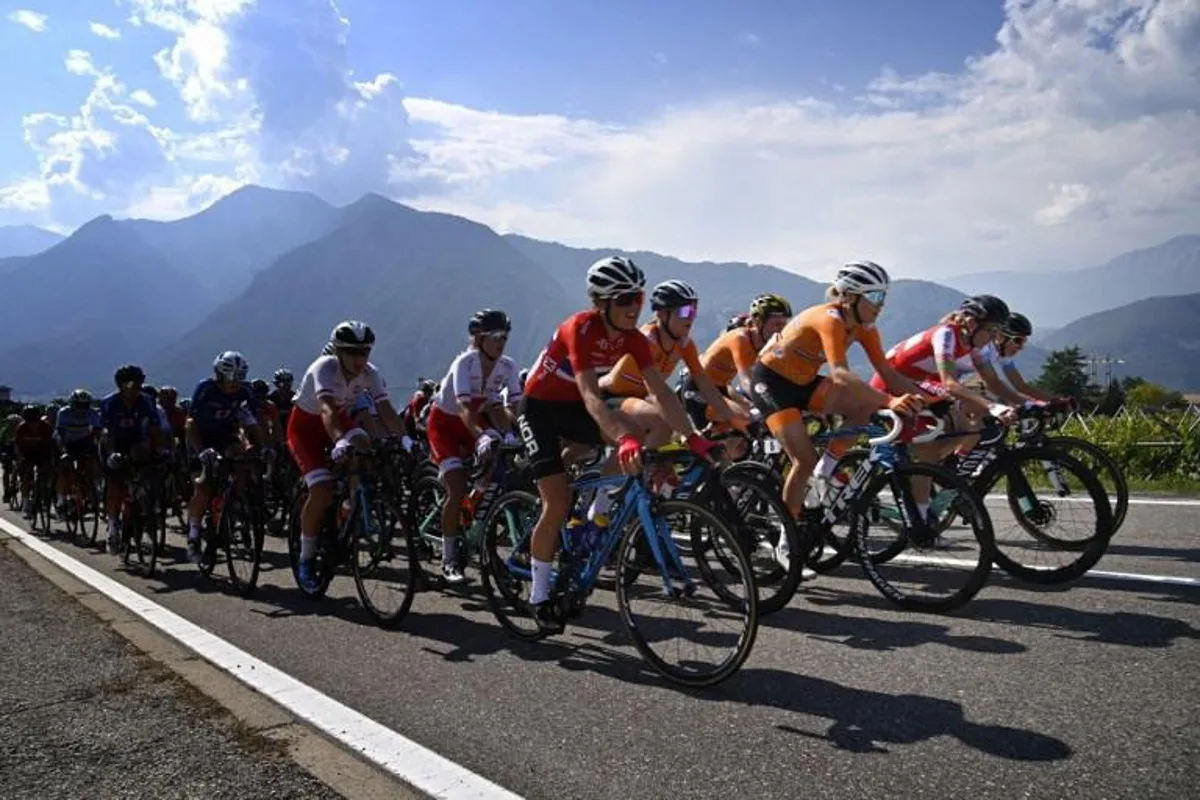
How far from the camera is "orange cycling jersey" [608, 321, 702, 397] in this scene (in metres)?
6.54

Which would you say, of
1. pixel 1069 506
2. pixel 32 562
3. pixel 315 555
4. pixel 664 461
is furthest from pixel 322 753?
pixel 32 562

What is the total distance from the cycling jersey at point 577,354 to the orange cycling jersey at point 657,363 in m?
0.79

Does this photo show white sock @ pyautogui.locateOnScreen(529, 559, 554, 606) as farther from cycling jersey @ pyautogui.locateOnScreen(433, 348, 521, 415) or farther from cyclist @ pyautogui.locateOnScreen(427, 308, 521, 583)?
cycling jersey @ pyautogui.locateOnScreen(433, 348, 521, 415)

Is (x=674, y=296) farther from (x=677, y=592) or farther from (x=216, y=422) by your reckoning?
(x=216, y=422)

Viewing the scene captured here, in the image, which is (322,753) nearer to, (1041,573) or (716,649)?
(716,649)

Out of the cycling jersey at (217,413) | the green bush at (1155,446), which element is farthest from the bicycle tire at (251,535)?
the green bush at (1155,446)

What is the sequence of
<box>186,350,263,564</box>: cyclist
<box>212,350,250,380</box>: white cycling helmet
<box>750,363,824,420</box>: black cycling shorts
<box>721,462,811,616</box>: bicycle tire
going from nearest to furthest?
<box>721,462,811,616</box>: bicycle tire < <box>750,363,824,420</box>: black cycling shorts < <box>186,350,263,564</box>: cyclist < <box>212,350,250,380</box>: white cycling helmet

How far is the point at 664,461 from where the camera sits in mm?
4738

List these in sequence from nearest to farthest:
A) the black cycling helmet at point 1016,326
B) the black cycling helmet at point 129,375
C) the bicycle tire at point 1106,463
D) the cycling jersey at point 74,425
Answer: the bicycle tire at point 1106,463
the black cycling helmet at point 1016,326
the black cycling helmet at point 129,375
the cycling jersey at point 74,425

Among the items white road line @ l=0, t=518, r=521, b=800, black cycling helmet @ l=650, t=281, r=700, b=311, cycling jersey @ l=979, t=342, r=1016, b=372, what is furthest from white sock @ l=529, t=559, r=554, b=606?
cycling jersey @ l=979, t=342, r=1016, b=372

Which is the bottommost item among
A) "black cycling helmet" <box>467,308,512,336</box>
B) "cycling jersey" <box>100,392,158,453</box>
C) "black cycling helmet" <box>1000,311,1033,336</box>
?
"cycling jersey" <box>100,392,158,453</box>

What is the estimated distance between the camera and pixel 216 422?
864cm

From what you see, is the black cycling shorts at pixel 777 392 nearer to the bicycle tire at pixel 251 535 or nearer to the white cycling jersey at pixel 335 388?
the white cycling jersey at pixel 335 388

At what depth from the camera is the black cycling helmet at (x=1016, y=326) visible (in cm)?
737
